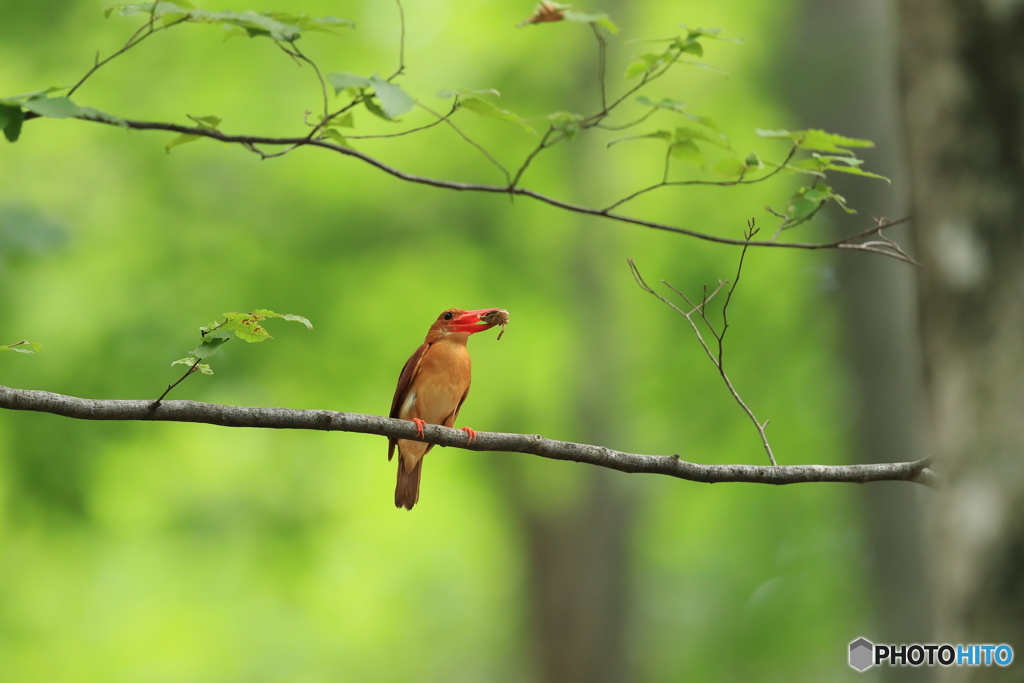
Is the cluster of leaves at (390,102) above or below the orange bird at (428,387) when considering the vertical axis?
A: above

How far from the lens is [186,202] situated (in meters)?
9.22

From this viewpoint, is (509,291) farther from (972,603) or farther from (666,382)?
(972,603)

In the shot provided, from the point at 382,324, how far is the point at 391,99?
8340mm

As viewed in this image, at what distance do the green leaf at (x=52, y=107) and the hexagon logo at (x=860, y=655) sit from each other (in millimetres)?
3741

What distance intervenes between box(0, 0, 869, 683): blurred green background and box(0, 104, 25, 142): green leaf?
238 inches

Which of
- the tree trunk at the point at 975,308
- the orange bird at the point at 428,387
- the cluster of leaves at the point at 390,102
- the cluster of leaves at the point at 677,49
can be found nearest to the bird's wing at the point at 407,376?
the orange bird at the point at 428,387

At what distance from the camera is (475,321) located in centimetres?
438

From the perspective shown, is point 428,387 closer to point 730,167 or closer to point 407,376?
point 407,376

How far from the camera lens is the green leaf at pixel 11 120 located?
6.24 feet

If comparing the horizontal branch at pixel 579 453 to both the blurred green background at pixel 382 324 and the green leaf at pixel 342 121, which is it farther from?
the blurred green background at pixel 382 324

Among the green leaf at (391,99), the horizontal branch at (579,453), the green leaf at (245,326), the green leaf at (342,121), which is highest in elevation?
the green leaf at (342,121)

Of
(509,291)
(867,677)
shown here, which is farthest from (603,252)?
(867,677)

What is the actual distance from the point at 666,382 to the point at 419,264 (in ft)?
11.7

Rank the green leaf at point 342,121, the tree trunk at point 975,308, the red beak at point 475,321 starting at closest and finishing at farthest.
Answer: the tree trunk at point 975,308 → the green leaf at point 342,121 → the red beak at point 475,321
